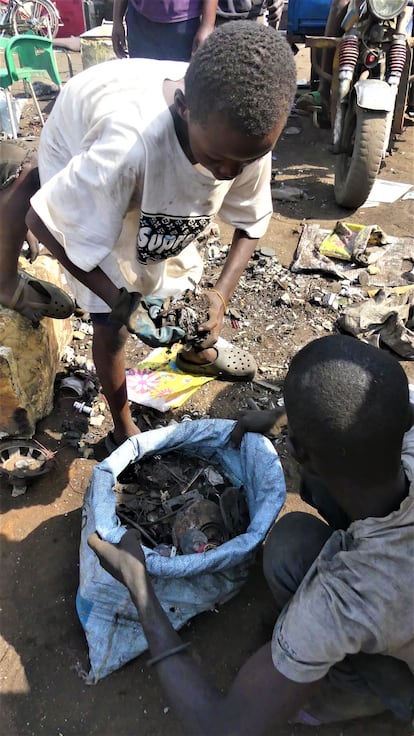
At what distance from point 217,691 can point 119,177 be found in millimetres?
1354

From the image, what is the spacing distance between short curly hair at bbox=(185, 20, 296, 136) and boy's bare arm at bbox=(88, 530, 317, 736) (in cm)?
122

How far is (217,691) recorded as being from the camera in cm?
131

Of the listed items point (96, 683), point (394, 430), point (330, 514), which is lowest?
point (96, 683)

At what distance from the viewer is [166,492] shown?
223 cm

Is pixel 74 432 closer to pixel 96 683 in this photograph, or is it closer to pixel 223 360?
pixel 223 360

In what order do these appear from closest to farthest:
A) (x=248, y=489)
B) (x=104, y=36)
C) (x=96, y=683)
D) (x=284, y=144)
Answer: (x=96, y=683), (x=248, y=489), (x=284, y=144), (x=104, y=36)

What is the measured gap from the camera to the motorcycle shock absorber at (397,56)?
397 cm

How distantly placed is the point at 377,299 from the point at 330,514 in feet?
5.69

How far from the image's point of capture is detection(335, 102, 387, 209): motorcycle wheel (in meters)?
3.81

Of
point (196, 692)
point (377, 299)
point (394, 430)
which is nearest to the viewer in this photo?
point (394, 430)

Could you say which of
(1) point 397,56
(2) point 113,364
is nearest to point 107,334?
(2) point 113,364

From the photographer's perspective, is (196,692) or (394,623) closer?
(394,623)

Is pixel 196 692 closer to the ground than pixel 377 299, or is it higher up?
higher up

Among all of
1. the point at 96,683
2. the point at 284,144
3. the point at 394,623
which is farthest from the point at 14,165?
the point at 284,144
